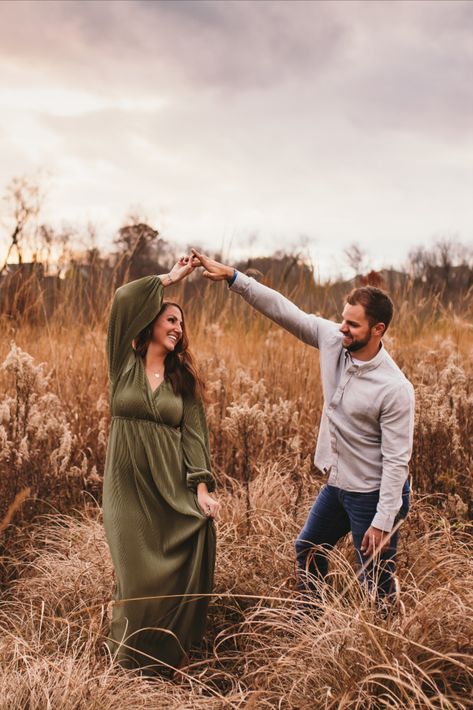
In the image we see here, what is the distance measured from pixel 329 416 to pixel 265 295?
678 mm

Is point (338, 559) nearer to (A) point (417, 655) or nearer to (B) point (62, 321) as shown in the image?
(A) point (417, 655)

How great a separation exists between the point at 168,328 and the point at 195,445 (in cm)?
59

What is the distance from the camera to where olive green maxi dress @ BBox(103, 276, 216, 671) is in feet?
11.1

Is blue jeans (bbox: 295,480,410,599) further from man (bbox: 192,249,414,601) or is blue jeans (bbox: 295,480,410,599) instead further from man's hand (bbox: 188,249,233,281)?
man's hand (bbox: 188,249,233,281)

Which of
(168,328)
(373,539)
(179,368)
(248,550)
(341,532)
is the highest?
(168,328)

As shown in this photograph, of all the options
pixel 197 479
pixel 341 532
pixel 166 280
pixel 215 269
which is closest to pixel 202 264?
pixel 215 269

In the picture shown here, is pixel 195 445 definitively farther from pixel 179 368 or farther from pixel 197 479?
pixel 179 368

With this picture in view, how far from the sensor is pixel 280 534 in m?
4.20

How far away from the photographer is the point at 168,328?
3.60 metres

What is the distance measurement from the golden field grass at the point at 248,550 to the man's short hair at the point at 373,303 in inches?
39.1

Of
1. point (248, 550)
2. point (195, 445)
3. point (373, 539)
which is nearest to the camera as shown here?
→ point (373, 539)

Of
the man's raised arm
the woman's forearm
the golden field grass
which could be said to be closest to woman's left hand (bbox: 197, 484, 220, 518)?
the golden field grass

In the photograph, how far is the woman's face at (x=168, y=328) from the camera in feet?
11.8

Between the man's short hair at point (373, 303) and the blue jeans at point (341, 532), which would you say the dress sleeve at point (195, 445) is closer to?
the blue jeans at point (341, 532)
